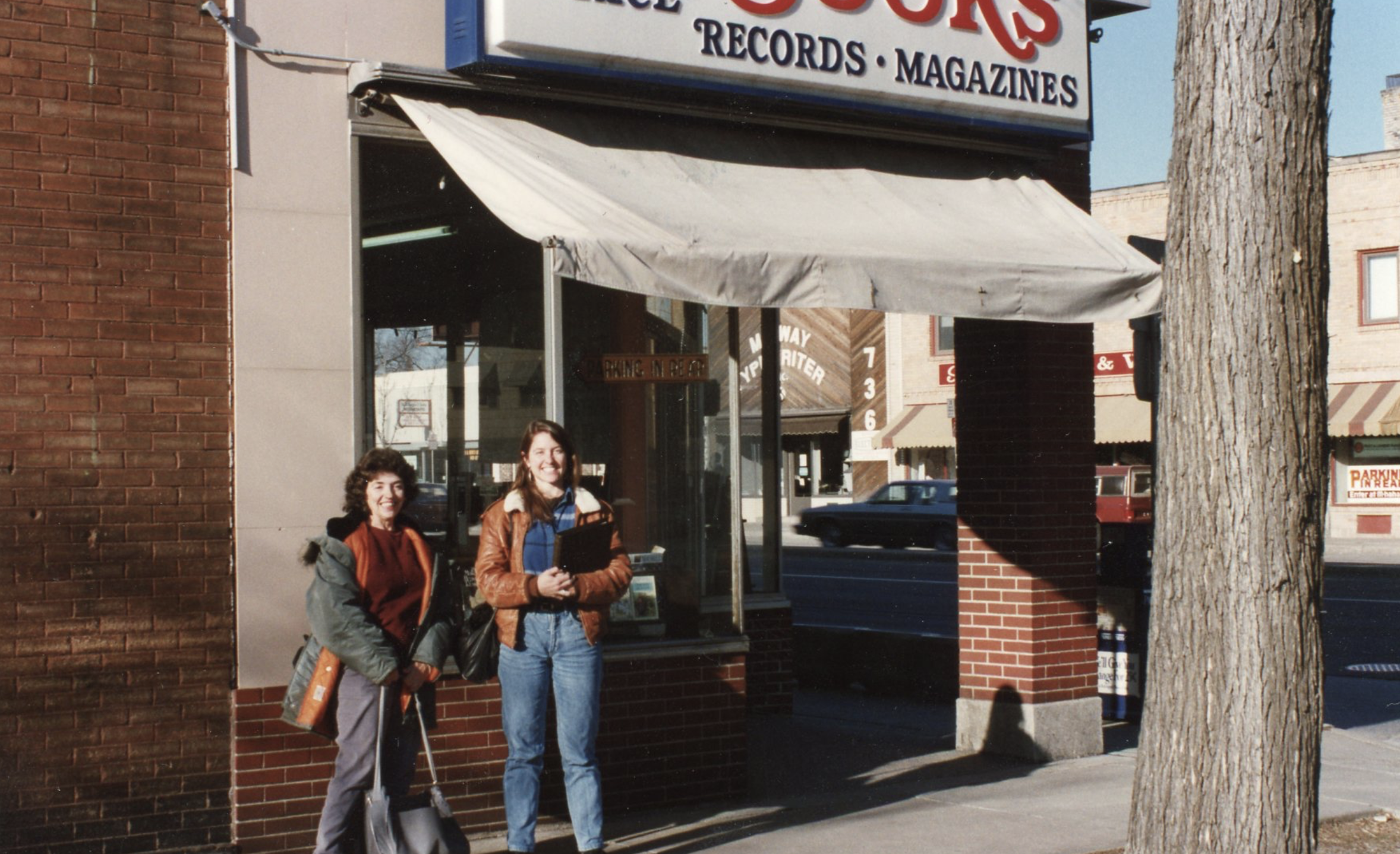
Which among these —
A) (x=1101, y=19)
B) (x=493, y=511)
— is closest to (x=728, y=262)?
(x=493, y=511)

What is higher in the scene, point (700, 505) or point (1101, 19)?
point (1101, 19)

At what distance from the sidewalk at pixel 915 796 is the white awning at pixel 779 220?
2.33 metres

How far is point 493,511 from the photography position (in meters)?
6.30

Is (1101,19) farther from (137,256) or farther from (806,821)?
(137,256)

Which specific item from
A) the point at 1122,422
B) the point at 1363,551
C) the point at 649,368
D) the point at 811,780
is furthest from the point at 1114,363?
the point at 649,368

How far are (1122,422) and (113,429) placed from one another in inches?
1169

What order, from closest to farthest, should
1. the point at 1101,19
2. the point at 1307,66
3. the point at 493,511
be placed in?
the point at 1307,66 < the point at 493,511 < the point at 1101,19

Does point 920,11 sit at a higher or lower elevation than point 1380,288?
lower

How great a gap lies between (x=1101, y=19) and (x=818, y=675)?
5.32m

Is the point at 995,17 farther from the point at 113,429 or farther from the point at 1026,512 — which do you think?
the point at 113,429

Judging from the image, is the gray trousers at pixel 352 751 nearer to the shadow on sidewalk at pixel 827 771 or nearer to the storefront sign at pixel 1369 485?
the shadow on sidewalk at pixel 827 771

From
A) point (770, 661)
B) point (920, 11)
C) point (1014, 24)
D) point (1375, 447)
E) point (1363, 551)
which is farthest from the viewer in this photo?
point (1375, 447)

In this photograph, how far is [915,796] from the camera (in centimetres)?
797

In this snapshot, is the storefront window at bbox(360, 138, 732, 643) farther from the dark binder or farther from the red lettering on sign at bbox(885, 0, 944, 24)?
the red lettering on sign at bbox(885, 0, 944, 24)
